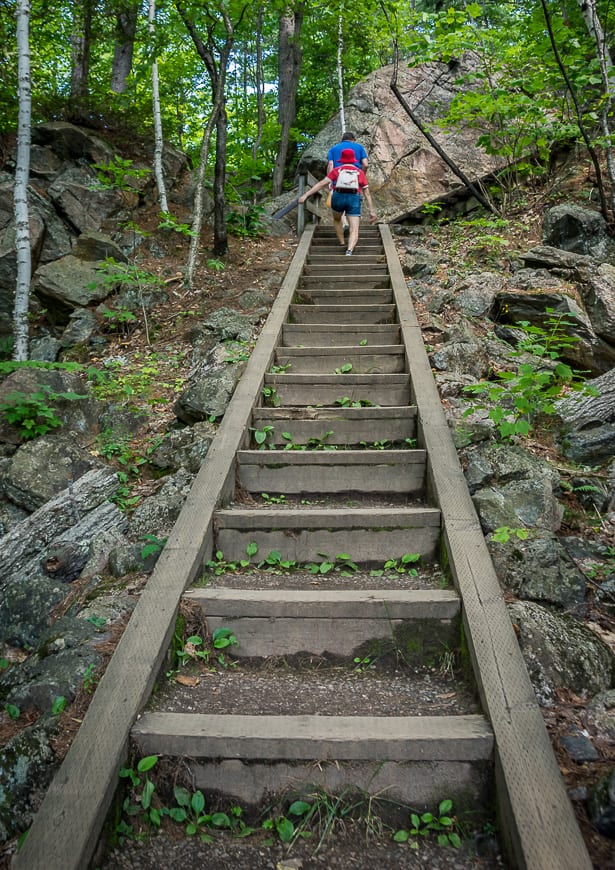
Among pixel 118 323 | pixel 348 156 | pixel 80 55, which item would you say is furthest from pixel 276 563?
pixel 80 55

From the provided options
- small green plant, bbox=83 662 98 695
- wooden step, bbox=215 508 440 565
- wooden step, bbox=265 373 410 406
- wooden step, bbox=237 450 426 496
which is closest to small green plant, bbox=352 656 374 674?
wooden step, bbox=215 508 440 565

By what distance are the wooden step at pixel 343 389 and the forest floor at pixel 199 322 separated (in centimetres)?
115

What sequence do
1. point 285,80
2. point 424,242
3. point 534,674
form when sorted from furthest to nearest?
point 285,80
point 424,242
point 534,674

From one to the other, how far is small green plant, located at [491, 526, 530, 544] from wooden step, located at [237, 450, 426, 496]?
2.73 feet

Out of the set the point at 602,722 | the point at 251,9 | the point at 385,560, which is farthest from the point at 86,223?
the point at 602,722

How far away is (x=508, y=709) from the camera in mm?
2145

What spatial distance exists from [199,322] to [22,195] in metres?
2.38

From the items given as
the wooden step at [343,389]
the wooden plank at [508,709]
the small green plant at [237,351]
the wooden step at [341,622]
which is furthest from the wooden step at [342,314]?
the wooden step at [341,622]

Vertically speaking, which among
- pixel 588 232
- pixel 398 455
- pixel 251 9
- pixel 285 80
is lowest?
pixel 398 455

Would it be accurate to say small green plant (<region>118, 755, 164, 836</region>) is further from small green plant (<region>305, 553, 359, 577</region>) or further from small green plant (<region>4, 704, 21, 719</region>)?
small green plant (<region>305, 553, 359, 577</region>)

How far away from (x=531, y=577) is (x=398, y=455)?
136cm

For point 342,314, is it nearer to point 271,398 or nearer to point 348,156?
point 271,398

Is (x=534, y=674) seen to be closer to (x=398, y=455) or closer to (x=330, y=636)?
(x=330, y=636)

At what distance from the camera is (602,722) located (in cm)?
219
